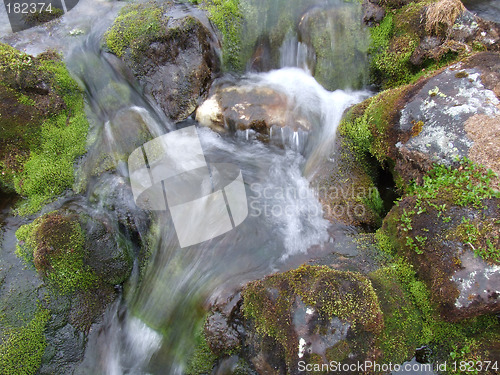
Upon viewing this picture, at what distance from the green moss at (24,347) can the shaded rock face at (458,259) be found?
5799 millimetres

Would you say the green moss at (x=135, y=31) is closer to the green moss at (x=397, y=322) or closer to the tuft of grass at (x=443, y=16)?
the tuft of grass at (x=443, y=16)

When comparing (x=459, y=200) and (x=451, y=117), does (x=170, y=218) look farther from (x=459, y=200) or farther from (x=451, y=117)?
(x=451, y=117)

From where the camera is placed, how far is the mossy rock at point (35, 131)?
6871 mm

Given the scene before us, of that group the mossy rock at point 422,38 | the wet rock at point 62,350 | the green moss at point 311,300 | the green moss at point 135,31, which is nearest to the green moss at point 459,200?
the green moss at point 311,300

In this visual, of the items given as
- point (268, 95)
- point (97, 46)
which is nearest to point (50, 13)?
point (97, 46)

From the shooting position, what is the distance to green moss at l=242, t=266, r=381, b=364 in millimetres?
4176

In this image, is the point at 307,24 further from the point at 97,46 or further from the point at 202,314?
the point at 202,314

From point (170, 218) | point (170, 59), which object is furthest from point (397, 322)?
point (170, 59)

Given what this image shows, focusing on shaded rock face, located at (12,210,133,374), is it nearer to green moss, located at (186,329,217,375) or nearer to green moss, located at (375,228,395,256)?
green moss, located at (186,329,217,375)

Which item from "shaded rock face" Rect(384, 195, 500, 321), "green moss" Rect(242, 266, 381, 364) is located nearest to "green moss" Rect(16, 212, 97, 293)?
"green moss" Rect(242, 266, 381, 364)

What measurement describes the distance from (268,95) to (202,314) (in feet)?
15.7

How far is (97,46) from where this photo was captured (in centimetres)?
826

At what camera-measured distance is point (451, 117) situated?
17.7ft

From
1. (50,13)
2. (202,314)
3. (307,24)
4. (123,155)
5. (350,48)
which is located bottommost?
(202,314)
